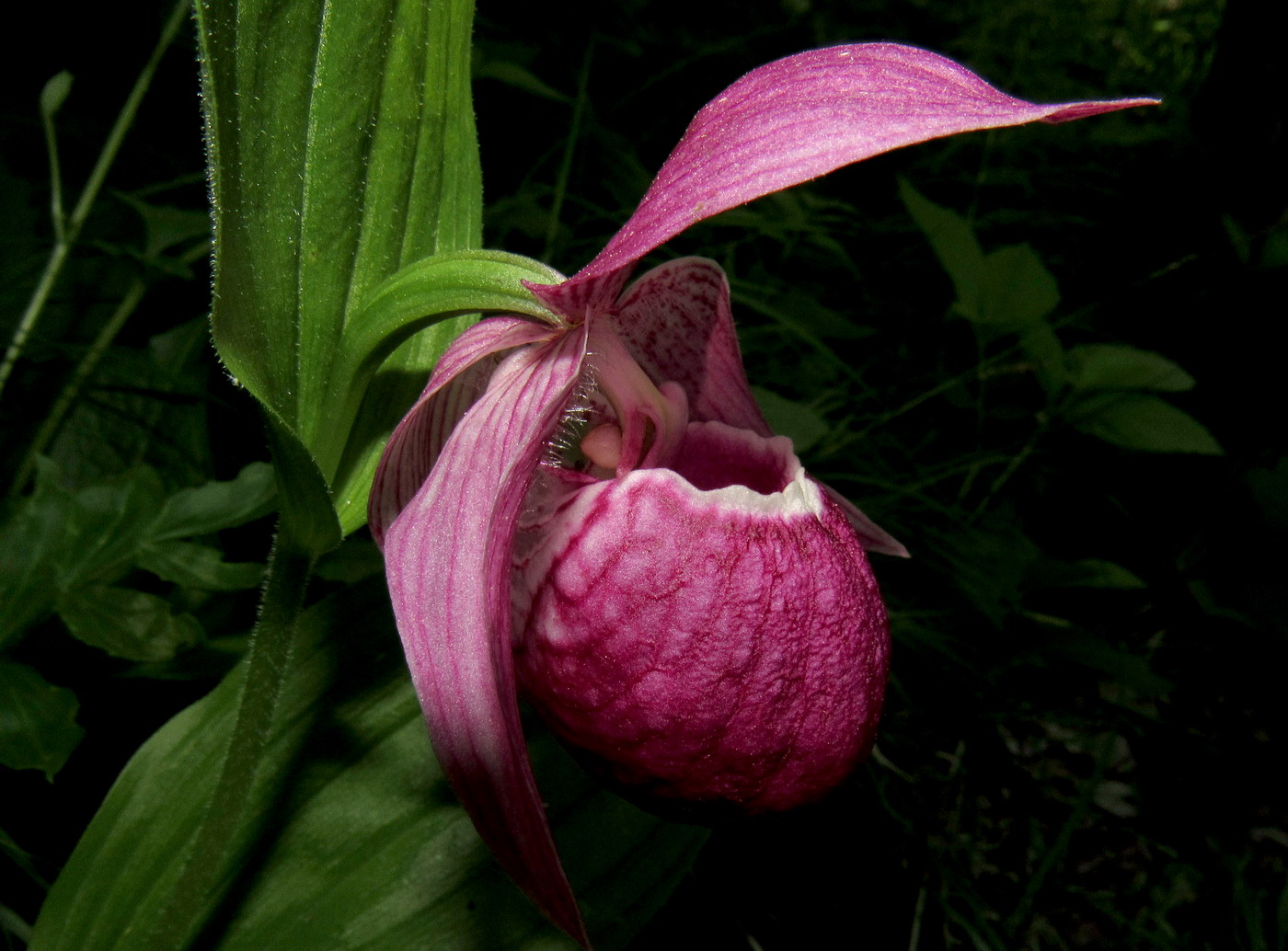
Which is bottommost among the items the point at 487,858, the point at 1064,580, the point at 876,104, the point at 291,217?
the point at 1064,580

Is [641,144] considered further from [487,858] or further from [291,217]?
[487,858]

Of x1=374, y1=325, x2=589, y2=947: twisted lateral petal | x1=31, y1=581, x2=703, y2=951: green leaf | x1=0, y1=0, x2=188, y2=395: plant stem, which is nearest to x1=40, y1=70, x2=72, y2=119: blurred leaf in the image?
x1=0, y1=0, x2=188, y2=395: plant stem

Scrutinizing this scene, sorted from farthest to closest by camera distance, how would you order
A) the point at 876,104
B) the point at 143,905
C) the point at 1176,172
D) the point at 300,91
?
the point at 1176,172 < the point at 143,905 < the point at 300,91 < the point at 876,104

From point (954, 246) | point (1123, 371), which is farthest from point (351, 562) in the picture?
point (1123, 371)

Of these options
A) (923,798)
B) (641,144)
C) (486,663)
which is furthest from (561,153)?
(486,663)

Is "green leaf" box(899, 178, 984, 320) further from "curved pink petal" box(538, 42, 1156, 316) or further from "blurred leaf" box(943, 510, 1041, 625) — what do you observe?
"curved pink petal" box(538, 42, 1156, 316)

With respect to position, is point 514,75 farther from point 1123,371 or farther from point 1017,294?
point 1123,371

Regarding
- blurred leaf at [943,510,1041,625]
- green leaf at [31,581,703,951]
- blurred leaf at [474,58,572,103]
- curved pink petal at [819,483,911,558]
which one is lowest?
blurred leaf at [943,510,1041,625]
